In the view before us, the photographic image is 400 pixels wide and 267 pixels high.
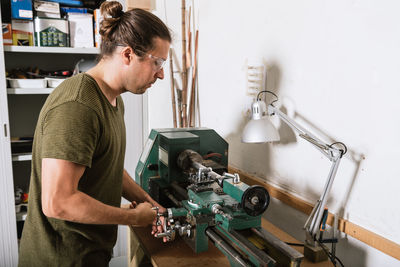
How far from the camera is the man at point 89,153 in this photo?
39.5 inches

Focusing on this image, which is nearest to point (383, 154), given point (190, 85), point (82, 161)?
point (82, 161)

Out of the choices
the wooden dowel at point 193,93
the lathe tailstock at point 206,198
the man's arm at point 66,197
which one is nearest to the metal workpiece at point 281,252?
the lathe tailstock at point 206,198

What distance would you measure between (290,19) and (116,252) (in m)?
2.26

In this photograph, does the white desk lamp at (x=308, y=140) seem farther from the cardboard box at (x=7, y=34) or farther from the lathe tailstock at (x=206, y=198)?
the cardboard box at (x=7, y=34)

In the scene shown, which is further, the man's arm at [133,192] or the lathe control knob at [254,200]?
the man's arm at [133,192]

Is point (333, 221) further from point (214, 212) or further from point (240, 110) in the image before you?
point (240, 110)

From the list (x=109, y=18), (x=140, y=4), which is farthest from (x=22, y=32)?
(x=109, y=18)

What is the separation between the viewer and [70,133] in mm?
999

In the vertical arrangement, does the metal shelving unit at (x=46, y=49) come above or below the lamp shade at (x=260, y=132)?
above

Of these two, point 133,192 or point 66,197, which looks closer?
point 66,197

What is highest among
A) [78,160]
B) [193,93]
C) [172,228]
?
[193,93]

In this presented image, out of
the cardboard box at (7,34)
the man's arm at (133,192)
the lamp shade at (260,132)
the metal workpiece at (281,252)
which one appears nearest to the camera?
the metal workpiece at (281,252)

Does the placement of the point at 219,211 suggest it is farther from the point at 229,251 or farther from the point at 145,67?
the point at 145,67

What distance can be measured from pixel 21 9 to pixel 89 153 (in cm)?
177
